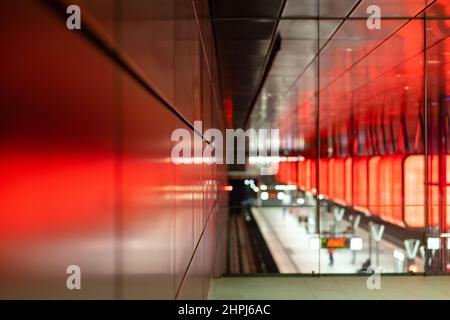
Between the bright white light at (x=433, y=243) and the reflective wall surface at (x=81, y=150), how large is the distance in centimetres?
1083

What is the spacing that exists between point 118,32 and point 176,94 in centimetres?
212

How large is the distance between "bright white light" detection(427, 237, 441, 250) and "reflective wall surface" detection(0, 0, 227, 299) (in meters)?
10.8

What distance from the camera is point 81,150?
4.92ft

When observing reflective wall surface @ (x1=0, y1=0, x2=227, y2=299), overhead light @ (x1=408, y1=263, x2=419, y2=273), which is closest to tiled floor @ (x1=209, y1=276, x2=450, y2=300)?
overhead light @ (x1=408, y1=263, x2=419, y2=273)

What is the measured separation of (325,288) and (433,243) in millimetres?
3017

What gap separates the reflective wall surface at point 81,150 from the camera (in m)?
1.12

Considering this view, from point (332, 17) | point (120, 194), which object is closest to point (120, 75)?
point (120, 194)

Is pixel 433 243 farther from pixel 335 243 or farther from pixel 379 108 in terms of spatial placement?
pixel 379 108

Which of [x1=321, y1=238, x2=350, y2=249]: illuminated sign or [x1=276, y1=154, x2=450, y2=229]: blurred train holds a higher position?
[x1=276, y1=154, x2=450, y2=229]: blurred train

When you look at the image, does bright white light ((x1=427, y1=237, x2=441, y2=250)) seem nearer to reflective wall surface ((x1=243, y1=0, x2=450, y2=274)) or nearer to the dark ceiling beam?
reflective wall surface ((x1=243, y1=0, x2=450, y2=274))

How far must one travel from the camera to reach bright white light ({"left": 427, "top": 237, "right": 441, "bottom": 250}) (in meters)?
12.5

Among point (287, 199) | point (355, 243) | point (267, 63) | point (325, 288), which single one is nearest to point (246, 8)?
point (325, 288)

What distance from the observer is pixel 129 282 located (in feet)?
7.14

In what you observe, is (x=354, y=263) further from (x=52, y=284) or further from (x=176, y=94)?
(x=52, y=284)
